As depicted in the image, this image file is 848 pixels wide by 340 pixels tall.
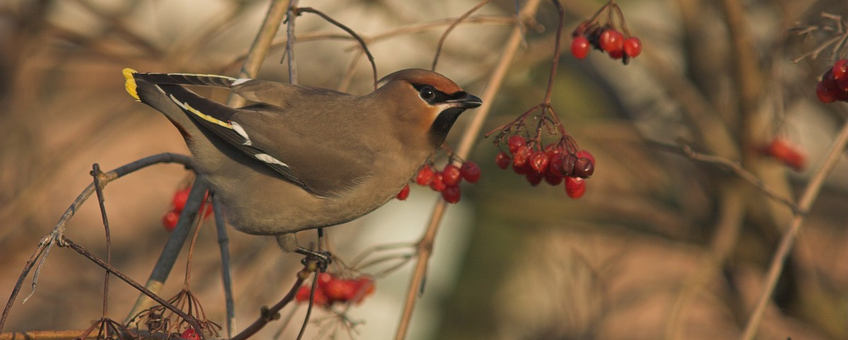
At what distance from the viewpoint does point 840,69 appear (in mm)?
2244

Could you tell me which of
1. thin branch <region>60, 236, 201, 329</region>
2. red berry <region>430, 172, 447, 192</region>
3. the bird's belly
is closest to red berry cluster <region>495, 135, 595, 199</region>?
red berry <region>430, 172, 447, 192</region>

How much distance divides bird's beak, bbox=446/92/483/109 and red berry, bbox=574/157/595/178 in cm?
34

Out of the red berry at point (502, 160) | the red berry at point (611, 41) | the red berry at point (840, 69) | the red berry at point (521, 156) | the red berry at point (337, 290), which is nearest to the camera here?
the red berry at point (840, 69)

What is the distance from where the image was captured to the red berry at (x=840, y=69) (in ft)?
7.32

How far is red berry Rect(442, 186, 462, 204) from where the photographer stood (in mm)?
2666

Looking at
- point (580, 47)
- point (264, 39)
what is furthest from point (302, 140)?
point (580, 47)

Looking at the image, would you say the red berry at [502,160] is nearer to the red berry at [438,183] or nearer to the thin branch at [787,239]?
the red berry at [438,183]

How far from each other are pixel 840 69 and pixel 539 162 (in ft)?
2.55

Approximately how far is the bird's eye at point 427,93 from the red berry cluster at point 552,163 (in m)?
0.28

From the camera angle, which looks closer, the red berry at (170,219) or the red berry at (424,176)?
the red berry at (424,176)

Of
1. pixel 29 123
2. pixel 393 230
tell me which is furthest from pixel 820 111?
pixel 29 123

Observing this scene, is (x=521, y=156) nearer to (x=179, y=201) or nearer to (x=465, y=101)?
(x=465, y=101)

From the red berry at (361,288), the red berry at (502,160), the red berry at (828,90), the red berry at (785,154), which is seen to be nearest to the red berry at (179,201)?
the red berry at (361,288)

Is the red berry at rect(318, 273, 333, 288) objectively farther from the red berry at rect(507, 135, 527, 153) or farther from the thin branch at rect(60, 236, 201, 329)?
the thin branch at rect(60, 236, 201, 329)
